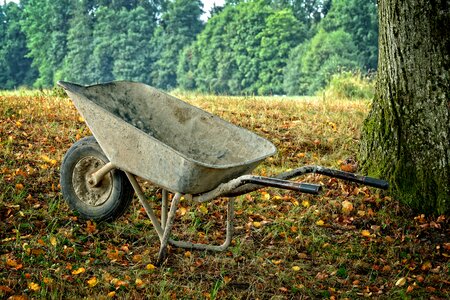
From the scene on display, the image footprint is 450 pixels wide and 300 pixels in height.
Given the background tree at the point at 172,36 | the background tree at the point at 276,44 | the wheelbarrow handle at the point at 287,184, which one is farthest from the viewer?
the background tree at the point at 172,36

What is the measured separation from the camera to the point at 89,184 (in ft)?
17.3

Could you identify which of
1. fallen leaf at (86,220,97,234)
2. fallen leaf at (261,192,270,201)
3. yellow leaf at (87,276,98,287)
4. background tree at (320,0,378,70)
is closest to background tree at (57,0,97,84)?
background tree at (320,0,378,70)

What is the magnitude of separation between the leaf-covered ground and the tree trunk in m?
0.24

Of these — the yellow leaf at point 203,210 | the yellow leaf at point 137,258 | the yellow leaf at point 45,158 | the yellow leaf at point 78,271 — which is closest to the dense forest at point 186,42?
the yellow leaf at point 45,158

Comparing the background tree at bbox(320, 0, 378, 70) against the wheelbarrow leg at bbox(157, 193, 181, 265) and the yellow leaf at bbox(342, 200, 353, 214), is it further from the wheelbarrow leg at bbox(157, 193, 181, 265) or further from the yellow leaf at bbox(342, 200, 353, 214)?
the wheelbarrow leg at bbox(157, 193, 181, 265)

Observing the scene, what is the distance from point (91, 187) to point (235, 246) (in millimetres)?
1222

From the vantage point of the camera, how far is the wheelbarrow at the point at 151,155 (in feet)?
14.5

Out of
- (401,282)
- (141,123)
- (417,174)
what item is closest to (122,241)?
(141,123)

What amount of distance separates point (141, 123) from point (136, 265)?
1190 mm

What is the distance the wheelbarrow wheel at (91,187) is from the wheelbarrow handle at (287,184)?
135 cm

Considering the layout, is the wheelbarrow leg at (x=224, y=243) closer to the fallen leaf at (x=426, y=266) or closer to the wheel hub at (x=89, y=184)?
the wheel hub at (x=89, y=184)

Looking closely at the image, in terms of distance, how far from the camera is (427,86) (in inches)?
226

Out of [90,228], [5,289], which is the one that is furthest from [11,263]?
[90,228]

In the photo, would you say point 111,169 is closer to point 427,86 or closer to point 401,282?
point 401,282
